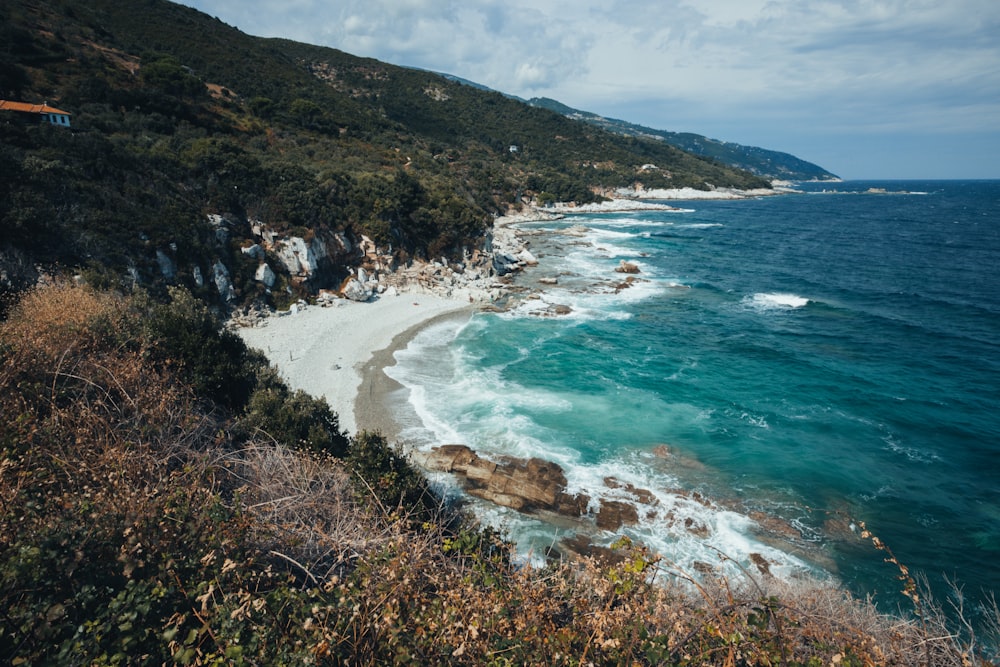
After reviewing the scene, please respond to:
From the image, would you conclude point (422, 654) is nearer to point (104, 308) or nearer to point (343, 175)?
point (104, 308)

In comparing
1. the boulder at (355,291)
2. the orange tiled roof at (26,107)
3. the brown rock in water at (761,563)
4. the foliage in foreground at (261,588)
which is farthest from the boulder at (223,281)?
the brown rock in water at (761,563)

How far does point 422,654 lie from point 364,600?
792mm

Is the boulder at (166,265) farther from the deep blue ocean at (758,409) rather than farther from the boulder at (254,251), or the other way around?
the deep blue ocean at (758,409)

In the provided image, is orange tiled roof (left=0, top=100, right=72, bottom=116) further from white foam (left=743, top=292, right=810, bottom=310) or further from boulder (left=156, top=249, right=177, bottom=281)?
white foam (left=743, top=292, right=810, bottom=310)

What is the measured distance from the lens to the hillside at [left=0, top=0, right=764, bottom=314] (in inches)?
869

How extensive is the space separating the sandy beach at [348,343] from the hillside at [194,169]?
355cm

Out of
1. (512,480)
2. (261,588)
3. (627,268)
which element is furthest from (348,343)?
(627,268)

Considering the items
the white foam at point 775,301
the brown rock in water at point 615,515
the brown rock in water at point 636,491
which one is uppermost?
the white foam at point 775,301

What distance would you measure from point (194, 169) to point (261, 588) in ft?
118

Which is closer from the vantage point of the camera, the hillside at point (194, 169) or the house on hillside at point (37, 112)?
the hillside at point (194, 169)

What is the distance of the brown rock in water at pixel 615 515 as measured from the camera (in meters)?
14.5

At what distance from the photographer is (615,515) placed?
48.5 feet

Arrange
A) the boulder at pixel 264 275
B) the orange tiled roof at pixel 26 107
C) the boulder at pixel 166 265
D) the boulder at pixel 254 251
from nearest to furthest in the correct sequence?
the boulder at pixel 166 265 < the orange tiled roof at pixel 26 107 < the boulder at pixel 264 275 < the boulder at pixel 254 251

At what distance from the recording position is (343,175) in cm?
4056
